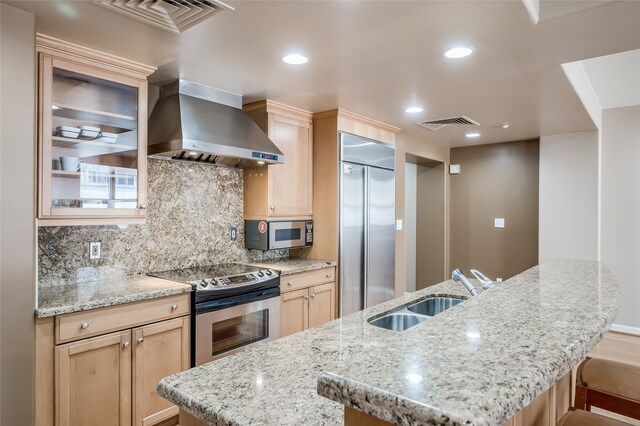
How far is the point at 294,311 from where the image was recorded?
10.8 feet

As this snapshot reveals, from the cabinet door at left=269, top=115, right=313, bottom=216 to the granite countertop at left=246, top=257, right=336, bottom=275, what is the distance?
0.44m

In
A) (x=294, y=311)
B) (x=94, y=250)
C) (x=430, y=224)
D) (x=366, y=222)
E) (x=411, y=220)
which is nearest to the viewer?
(x=94, y=250)

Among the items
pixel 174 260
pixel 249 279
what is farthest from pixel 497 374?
pixel 174 260

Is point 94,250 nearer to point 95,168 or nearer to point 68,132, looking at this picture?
point 95,168

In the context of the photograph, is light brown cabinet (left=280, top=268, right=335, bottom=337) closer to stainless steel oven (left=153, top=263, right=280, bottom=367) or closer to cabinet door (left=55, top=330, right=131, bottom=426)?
stainless steel oven (left=153, top=263, right=280, bottom=367)

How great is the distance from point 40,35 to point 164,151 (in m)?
0.87

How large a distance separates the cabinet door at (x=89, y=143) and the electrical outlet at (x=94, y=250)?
357mm

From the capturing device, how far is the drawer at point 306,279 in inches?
126

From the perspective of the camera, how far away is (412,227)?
238 inches

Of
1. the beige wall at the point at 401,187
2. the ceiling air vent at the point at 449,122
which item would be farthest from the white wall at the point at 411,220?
the ceiling air vent at the point at 449,122

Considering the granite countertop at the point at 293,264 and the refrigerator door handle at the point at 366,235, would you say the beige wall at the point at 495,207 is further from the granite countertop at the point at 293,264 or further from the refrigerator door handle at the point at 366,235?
the granite countertop at the point at 293,264

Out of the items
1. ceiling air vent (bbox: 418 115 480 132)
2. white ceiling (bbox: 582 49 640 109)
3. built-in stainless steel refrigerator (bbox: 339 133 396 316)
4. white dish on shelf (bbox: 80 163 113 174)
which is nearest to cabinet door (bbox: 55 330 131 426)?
white dish on shelf (bbox: 80 163 113 174)

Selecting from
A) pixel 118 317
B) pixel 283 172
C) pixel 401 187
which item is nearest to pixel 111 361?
pixel 118 317

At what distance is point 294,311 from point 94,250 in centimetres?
157
